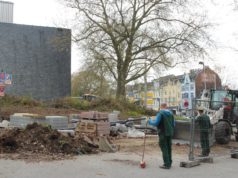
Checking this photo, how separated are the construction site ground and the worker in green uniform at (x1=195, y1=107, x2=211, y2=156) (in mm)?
479

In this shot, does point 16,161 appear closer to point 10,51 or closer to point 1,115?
point 1,115

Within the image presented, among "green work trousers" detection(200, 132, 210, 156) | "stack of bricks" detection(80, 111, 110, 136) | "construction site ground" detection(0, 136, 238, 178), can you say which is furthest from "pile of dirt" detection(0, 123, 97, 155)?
"green work trousers" detection(200, 132, 210, 156)

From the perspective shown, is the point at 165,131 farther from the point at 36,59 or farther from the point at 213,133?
the point at 36,59

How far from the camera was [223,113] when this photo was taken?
738 inches

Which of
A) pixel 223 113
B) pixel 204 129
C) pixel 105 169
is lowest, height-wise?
pixel 105 169

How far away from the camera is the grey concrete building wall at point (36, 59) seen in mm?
33094

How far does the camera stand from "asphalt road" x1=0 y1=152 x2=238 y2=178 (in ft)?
30.8

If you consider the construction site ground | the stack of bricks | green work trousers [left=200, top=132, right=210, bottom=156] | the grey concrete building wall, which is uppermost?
the grey concrete building wall

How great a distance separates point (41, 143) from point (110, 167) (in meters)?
2.93

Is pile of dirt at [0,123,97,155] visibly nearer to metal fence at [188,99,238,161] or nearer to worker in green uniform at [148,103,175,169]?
worker in green uniform at [148,103,175,169]

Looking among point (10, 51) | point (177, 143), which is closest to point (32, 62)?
point (10, 51)

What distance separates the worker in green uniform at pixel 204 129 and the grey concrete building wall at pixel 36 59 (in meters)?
22.0

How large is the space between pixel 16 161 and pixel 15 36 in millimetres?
24279

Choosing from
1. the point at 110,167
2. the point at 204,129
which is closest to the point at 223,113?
the point at 204,129
